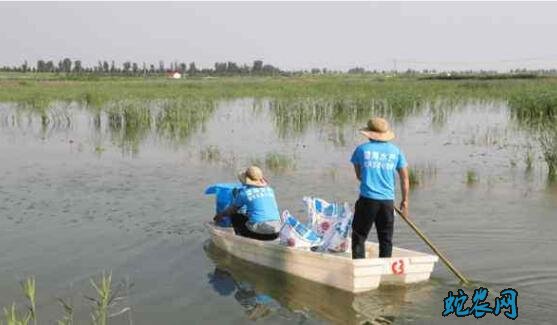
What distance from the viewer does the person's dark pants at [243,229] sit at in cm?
795

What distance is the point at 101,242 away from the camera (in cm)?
892

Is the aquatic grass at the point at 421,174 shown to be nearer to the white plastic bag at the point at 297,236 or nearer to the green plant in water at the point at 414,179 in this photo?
the green plant in water at the point at 414,179

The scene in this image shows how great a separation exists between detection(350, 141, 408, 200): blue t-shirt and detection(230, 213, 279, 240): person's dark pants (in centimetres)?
159

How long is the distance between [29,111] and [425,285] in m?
23.0

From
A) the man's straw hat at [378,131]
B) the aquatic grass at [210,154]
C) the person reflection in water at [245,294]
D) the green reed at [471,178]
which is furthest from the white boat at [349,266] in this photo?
the aquatic grass at [210,154]

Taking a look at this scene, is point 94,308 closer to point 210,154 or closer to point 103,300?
point 103,300

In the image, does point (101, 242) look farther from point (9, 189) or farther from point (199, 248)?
point (9, 189)

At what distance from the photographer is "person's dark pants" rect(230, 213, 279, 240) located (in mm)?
7945

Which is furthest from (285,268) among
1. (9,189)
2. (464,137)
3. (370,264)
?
(464,137)

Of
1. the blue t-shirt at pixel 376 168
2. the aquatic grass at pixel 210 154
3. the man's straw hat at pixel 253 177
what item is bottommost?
the aquatic grass at pixel 210 154

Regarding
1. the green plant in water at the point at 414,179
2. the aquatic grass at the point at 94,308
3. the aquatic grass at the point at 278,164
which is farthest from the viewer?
the aquatic grass at the point at 278,164

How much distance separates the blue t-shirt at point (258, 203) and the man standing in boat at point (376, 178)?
1.33m

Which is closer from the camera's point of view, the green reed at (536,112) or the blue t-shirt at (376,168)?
the blue t-shirt at (376,168)

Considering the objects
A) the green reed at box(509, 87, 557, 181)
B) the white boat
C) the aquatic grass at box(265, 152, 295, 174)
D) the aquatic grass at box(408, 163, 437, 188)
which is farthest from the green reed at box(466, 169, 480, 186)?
the green reed at box(509, 87, 557, 181)
